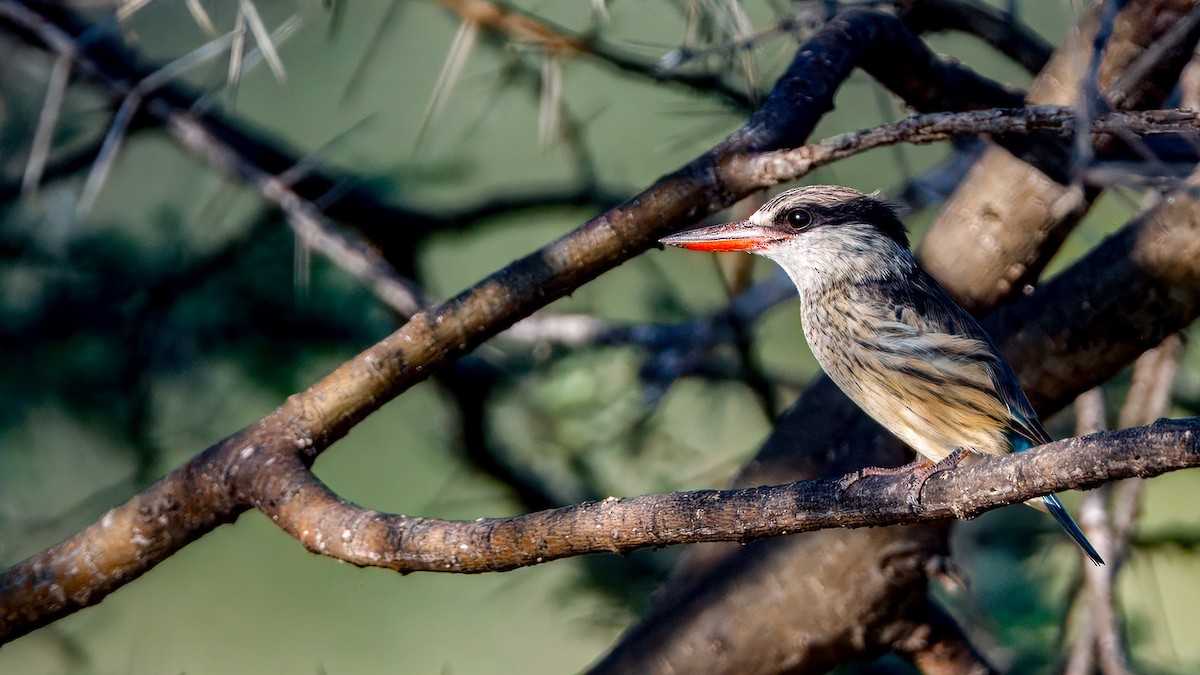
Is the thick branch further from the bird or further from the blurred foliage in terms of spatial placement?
the blurred foliage

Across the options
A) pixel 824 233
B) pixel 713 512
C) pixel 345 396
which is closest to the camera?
pixel 713 512

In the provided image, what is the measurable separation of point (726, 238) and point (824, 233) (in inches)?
10.1

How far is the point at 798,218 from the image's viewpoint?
229 cm

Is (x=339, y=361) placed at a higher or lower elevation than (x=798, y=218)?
higher

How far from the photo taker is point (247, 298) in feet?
10.8

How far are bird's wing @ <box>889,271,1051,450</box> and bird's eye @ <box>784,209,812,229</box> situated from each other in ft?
0.75

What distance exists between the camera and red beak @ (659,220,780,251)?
1.99 metres

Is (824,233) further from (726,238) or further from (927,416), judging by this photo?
(927,416)

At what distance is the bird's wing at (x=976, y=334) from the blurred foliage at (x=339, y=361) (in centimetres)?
100

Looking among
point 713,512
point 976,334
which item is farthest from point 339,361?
point 713,512

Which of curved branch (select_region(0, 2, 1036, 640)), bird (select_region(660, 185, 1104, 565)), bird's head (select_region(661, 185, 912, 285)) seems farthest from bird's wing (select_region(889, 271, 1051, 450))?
curved branch (select_region(0, 2, 1036, 640))

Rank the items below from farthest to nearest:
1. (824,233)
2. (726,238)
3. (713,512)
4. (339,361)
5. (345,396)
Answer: (339,361), (824,233), (726,238), (345,396), (713,512)

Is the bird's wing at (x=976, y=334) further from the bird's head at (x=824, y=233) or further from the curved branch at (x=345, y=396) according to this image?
the curved branch at (x=345, y=396)

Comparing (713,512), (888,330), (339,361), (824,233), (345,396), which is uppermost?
(339,361)
